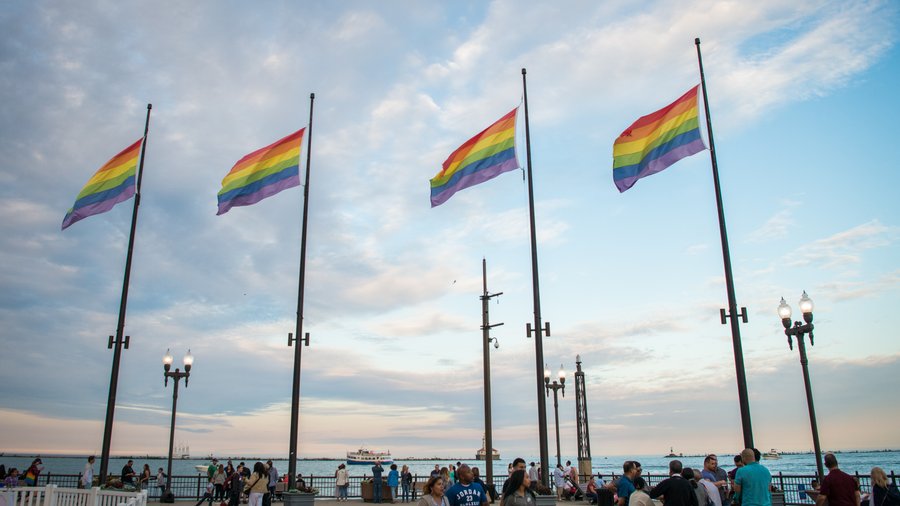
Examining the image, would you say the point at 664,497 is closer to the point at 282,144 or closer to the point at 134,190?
the point at 282,144

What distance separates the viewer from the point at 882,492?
420 inches

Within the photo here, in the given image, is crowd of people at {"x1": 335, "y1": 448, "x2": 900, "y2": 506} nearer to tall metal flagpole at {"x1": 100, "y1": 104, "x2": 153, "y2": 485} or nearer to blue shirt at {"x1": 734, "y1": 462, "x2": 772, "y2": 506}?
blue shirt at {"x1": 734, "y1": 462, "x2": 772, "y2": 506}

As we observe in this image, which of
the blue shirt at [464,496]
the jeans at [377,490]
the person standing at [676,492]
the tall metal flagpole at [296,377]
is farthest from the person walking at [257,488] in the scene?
the person standing at [676,492]

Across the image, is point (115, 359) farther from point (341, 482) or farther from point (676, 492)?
point (676, 492)

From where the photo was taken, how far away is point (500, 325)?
83.9 ft

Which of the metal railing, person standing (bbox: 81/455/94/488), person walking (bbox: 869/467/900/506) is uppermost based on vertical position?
person walking (bbox: 869/467/900/506)

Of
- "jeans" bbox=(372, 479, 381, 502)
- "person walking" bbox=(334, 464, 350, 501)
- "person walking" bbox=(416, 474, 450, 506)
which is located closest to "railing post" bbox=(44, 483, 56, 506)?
"person walking" bbox=(416, 474, 450, 506)

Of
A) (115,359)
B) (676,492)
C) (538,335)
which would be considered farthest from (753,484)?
(115,359)

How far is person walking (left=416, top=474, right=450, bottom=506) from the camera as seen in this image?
8945 mm

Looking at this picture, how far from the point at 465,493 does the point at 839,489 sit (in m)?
6.47

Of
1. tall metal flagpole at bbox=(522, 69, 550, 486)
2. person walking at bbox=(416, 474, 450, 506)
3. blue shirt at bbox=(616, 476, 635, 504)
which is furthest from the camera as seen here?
tall metal flagpole at bbox=(522, 69, 550, 486)

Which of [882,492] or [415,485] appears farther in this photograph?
[415,485]

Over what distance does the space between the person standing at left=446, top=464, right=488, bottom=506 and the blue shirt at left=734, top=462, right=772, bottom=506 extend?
4.19 m

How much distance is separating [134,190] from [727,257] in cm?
1846
